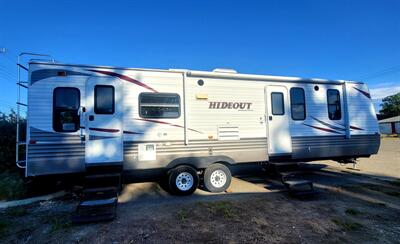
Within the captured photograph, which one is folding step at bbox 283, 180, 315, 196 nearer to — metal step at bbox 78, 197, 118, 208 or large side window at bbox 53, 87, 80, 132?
metal step at bbox 78, 197, 118, 208

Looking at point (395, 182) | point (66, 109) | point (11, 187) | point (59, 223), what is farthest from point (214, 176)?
→ point (395, 182)

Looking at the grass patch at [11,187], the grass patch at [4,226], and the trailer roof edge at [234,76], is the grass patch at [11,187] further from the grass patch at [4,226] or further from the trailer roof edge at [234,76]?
the trailer roof edge at [234,76]

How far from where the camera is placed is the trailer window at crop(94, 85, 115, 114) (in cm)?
638

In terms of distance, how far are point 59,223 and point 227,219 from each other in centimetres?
326

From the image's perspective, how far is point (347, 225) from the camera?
4824mm

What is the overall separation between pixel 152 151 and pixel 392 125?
53.8 meters

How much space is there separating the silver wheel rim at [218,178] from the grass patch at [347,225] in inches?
118

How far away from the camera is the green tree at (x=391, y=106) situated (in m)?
57.8

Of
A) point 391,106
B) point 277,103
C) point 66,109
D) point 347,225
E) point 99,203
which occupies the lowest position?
point 347,225

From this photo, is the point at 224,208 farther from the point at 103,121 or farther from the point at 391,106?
the point at 391,106

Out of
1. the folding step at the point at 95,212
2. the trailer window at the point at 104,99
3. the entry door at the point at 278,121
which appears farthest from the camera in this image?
the entry door at the point at 278,121

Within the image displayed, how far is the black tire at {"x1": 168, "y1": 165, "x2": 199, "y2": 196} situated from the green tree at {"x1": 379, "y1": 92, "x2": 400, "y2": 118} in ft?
220

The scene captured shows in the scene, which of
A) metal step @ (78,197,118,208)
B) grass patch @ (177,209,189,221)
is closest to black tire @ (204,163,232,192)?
grass patch @ (177,209,189,221)

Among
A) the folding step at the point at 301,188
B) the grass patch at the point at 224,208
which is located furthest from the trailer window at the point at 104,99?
the folding step at the point at 301,188
